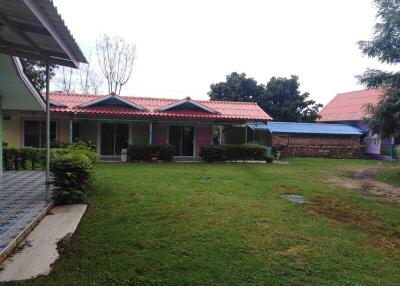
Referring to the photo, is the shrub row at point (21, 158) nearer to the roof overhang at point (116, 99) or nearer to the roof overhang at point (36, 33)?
the roof overhang at point (116, 99)

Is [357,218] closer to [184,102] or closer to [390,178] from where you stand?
[390,178]

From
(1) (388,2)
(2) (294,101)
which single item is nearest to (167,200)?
(1) (388,2)

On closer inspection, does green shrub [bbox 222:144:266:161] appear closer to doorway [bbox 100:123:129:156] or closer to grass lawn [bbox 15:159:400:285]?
doorway [bbox 100:123:129:156]

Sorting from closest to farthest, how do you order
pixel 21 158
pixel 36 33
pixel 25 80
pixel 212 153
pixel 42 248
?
pixel 42 248
pixel 36 33
pixel 25 80
pixel 21 158
pixel 212 153

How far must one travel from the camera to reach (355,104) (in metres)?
31.3

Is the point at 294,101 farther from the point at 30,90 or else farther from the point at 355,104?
the point at 30,90

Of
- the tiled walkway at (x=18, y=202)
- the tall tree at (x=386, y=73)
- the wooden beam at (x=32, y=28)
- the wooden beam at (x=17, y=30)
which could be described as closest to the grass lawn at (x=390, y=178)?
the tall tree at (x=386, y=73)

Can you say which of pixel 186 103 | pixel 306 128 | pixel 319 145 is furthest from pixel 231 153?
pixel 319 145

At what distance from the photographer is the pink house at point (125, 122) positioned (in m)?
18.3

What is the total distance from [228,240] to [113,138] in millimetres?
15224

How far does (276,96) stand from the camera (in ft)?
102

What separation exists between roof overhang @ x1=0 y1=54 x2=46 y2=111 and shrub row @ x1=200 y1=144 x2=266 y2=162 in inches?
393

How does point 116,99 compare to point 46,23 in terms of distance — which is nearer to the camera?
point 46,23

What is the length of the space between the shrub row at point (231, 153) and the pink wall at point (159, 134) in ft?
7.89
